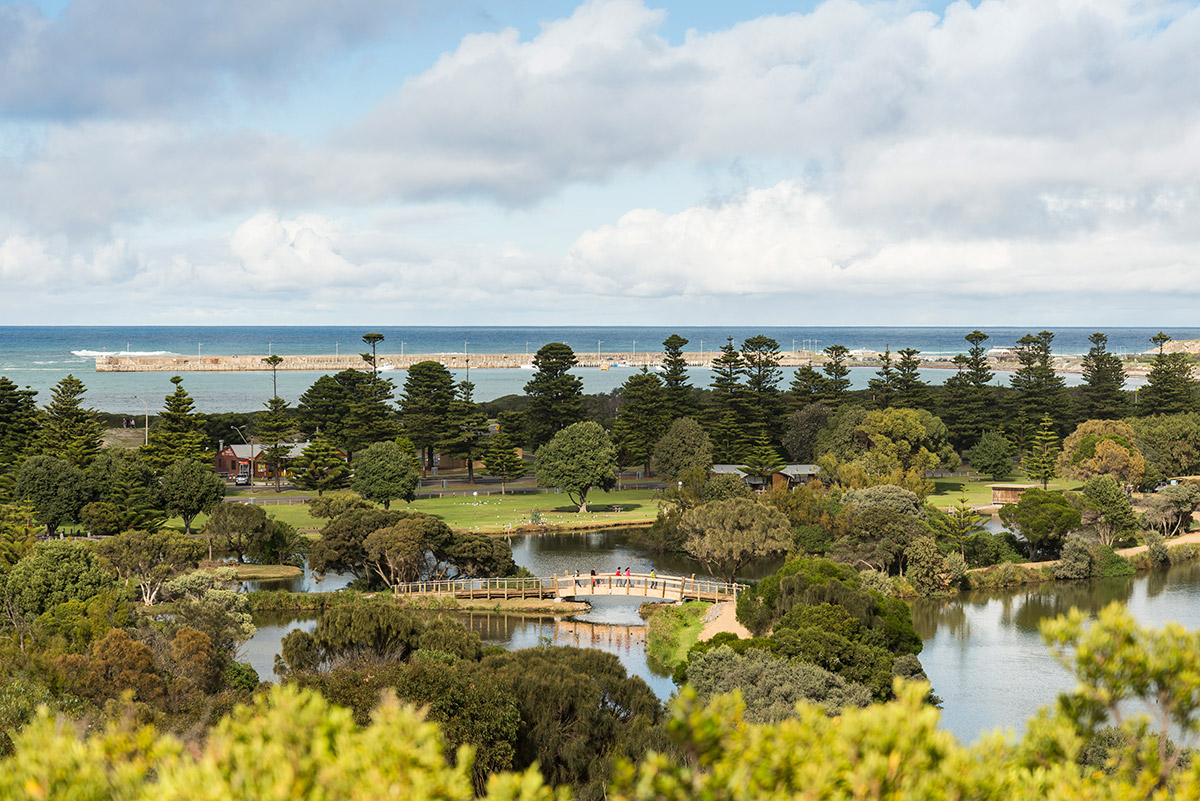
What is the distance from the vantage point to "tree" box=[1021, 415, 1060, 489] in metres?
66.9

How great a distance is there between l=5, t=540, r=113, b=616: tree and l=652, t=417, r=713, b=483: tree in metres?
39.7

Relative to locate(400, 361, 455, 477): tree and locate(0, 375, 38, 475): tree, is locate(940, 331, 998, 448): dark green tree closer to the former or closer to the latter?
locate(400, 361, 455, 477): tree

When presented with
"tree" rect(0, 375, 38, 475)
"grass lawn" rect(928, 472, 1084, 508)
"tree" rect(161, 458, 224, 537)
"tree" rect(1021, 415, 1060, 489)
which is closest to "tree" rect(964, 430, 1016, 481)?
"grass lawn" rect(928, 472, 1084, 508)

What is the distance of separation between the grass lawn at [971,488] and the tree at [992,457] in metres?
1.08

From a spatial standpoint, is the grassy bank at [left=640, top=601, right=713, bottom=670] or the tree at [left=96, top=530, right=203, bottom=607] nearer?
the grassy bank at [left=640, top=601, right=713, bottom=670]

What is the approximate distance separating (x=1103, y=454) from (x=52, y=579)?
5482cm

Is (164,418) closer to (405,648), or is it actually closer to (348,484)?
(348,484)

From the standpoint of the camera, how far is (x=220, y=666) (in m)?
26.9

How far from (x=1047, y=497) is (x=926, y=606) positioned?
425 inches

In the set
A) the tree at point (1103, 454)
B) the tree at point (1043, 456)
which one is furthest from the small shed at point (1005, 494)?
the tree at point (1043, 456)

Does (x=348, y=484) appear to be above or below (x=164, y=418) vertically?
below

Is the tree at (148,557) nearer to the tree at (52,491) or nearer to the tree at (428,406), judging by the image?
the tree at (52,491)

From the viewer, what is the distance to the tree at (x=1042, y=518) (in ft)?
153

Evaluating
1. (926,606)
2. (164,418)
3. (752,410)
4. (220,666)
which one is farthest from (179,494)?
(752,410)
